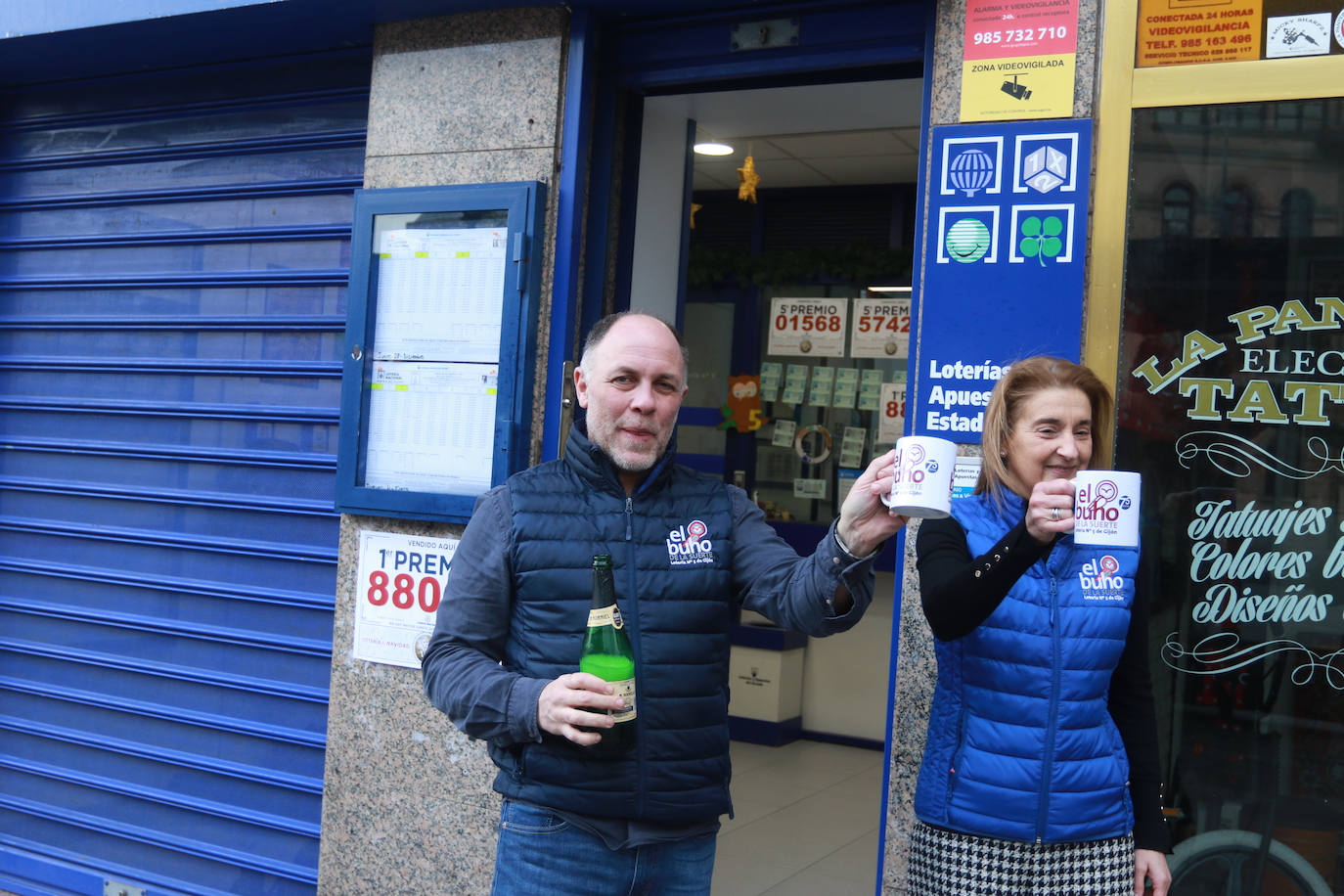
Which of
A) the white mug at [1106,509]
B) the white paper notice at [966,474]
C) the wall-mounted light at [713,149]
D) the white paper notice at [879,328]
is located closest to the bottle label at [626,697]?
the white mug at [1106,509]

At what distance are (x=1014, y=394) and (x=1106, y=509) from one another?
0.39 m

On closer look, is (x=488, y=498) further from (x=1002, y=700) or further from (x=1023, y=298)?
(x=1023, y=298)

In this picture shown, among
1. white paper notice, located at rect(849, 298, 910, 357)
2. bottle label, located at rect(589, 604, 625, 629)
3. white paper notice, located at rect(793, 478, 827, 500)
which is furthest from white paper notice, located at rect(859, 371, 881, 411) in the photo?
bottle label, located at rect(589, 604, 625, 629)

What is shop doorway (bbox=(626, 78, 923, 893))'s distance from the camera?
222 inches

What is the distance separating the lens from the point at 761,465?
30.4 ft

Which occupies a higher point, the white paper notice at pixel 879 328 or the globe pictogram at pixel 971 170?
the white paper notice at pixel 879 328

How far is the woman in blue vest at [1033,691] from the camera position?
2.31m

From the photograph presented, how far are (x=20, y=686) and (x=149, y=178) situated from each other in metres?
2.36

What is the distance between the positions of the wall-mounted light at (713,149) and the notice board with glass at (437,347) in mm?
3549

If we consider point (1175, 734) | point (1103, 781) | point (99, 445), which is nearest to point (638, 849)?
point (1103, 781)

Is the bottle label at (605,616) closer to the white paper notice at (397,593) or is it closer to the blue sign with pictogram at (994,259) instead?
the blue sign with pictogram at (994,259)

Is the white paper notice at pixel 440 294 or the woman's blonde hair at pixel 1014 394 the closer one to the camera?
the woman's blonde hair at pixel 1014 394

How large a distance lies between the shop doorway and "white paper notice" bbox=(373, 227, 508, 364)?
0.91m

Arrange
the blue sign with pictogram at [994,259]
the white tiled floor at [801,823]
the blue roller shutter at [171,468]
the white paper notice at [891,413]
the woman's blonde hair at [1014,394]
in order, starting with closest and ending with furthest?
the woman's blonde hair at [1014,394] → the blue sign with pictogram at [994,259] → the blue roller shutter at [171,468] → the white tiled floor at [801,823] → the white paper notice at [891,413]
